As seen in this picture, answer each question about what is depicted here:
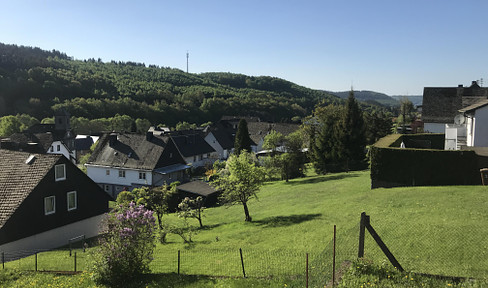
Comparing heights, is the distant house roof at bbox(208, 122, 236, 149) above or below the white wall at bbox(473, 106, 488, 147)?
below

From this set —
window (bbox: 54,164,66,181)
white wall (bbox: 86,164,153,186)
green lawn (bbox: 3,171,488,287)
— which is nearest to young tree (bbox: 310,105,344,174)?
green lawn (bbox: 3,171,488,287)

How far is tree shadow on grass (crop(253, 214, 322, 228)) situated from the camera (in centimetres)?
2084

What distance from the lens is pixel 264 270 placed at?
12.7 meters

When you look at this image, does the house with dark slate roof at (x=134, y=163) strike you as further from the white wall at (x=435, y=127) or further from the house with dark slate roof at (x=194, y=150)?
the white wall at (x=435, y=127)

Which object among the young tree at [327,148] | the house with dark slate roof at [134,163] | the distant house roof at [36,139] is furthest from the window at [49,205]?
the distant house roof at [36,139]

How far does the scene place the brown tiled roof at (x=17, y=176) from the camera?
21469 mm

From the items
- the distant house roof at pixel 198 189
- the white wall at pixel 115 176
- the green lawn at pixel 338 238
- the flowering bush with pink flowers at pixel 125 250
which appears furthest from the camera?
the white wall at pixel 115 176

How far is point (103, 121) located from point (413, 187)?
112 m

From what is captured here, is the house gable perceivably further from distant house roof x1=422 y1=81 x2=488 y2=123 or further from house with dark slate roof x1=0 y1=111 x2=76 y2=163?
distant house roof x1=422 y1=81 x2=488 y2=123

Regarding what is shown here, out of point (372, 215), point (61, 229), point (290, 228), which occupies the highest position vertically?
point (372, 215)

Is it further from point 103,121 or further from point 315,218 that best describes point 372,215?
point 103,121

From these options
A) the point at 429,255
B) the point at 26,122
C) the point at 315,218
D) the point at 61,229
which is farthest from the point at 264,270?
the point at 26,122

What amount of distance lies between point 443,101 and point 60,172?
4825 centimetres

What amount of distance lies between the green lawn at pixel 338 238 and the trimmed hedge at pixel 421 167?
7.34 feet
